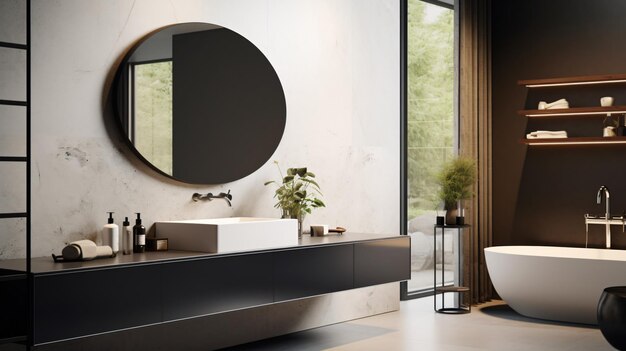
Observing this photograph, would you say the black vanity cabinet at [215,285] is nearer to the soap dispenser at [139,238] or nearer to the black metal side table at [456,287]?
the soap dispenser at [139,238]

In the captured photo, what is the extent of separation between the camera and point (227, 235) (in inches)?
171

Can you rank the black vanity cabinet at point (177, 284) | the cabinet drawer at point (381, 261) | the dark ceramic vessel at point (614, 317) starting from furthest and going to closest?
the cabinet drawer at point (381, 261) → the dark ceramic vessel at point (614, 317) → the black vanity cabinet at point (177, 284)

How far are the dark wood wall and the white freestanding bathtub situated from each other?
3.52ft

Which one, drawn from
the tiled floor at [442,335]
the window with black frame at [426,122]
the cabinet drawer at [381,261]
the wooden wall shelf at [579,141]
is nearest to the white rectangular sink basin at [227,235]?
the cabinet drawer at [381,261]

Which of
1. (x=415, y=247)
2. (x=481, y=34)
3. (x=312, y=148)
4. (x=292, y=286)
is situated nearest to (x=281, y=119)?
(x=312, y=148)

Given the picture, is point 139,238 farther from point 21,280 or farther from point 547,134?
point 547,134

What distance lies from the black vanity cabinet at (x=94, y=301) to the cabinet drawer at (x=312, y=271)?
A: 0.91m

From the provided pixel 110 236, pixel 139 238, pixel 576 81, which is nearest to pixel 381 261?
pixel 139 238

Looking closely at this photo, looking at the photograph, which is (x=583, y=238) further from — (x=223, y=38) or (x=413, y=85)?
(x=223, y=38)

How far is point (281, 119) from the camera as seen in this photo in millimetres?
5496

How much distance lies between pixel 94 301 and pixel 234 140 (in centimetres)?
178

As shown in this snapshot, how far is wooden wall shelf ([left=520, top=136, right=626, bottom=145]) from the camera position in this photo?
22.0 ft

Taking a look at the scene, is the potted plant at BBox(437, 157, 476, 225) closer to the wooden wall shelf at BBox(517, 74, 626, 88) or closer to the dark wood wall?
the dark wood wall

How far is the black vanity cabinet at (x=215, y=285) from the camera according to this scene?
400cm
